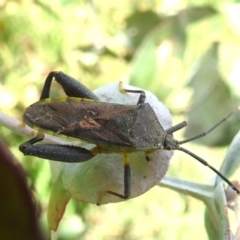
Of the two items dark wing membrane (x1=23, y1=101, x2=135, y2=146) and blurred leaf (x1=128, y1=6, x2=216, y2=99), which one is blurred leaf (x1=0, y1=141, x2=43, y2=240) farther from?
blurred leaf (x1=128, y1=6, x2=216, y2=99)

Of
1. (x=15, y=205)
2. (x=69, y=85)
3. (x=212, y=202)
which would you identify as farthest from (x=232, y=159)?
(x=15, y=205)

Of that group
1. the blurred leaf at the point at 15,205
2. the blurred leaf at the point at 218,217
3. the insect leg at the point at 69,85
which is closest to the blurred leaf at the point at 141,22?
the insect leg at the point at 69,85

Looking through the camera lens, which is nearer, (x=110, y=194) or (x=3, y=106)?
(x=110, y=194)

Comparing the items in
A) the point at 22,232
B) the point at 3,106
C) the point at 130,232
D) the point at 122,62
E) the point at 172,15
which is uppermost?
the point at 22,232

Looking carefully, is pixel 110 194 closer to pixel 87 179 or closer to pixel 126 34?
pixel 87 179

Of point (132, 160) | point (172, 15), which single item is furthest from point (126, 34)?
point (132, 160)

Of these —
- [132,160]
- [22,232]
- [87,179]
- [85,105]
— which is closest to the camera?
[22,232]

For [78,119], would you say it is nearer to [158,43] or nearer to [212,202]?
[212,202]

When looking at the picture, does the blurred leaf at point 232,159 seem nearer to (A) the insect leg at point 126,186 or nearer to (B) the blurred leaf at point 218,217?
(B) the blurred leaf at point 218,217

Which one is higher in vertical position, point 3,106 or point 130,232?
point 3,106
